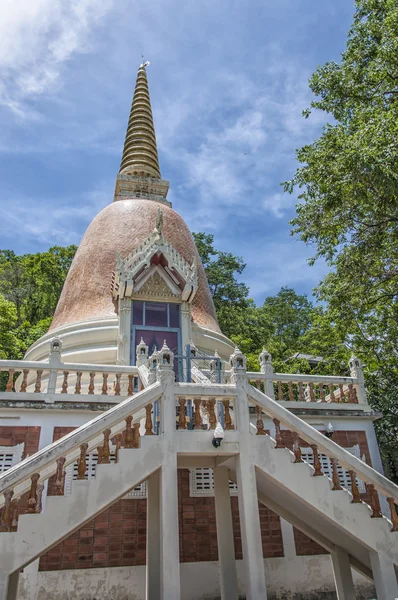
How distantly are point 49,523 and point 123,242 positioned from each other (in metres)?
11.4

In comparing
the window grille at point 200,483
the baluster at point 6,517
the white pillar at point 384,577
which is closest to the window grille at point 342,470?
the window grille at point 200,483

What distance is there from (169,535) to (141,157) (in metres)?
Result: 17.9

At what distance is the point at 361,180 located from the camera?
37.3ft

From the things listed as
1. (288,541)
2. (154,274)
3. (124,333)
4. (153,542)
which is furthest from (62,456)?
(154,274)

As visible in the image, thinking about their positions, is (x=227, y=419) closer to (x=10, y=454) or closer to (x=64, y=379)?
(x=64, y=379)

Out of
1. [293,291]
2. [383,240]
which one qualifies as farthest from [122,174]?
[293,291]

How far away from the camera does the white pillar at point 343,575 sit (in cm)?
766

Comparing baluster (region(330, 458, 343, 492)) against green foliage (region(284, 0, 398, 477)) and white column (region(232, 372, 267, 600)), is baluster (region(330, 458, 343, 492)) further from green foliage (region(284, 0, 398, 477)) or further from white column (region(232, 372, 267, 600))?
green foliage (region(284, 0, 398, 477))

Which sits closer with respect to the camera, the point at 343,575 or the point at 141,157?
the point at 343,575

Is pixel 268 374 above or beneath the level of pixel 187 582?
above

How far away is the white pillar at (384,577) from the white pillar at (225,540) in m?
2.09

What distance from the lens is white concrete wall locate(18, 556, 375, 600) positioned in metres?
8.41

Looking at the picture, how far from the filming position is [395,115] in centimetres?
1109

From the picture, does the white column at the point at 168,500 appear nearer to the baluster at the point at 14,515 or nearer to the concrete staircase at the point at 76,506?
the concrete staircase at the point at 76,506
